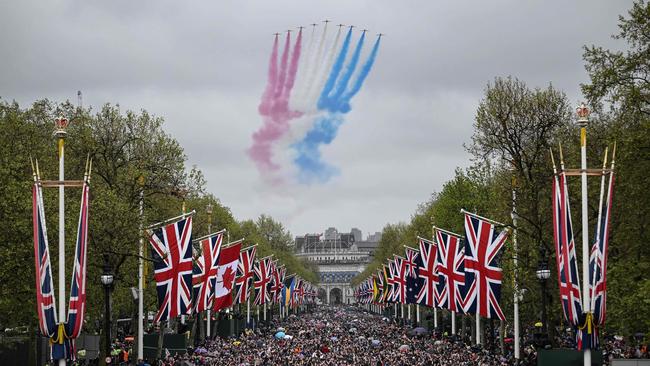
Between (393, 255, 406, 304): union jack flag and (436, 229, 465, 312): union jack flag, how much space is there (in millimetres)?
26838

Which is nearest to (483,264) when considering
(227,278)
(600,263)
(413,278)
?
(600,263)

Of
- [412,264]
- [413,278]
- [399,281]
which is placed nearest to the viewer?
[412,264]

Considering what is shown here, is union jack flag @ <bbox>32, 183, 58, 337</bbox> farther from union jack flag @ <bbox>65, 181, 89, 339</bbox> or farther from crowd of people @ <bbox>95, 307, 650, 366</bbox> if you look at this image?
crowd of people @ <bbox>95, 307, 650, 366</bbox>

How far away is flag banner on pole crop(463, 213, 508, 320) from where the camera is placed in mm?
41500

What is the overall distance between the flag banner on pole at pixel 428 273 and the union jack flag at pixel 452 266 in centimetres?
591

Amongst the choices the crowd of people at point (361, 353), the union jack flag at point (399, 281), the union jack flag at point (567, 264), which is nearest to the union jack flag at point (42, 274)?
the union jack flag at point (567, 264)

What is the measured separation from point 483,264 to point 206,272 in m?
15.3

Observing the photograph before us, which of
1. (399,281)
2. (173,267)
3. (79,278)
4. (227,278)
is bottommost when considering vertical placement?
(399,281)

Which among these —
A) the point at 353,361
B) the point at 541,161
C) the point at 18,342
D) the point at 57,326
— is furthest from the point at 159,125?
the point at 57,326

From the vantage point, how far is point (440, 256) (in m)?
51.2

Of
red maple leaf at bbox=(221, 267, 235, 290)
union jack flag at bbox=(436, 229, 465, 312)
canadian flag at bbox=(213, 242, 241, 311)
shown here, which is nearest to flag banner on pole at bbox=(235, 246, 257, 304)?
canadian flag at bbox=(213, 242, 241, 311)

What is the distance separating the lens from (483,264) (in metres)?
42.0

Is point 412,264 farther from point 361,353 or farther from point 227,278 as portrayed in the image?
point 227,278

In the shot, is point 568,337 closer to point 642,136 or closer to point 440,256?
point 440,256
